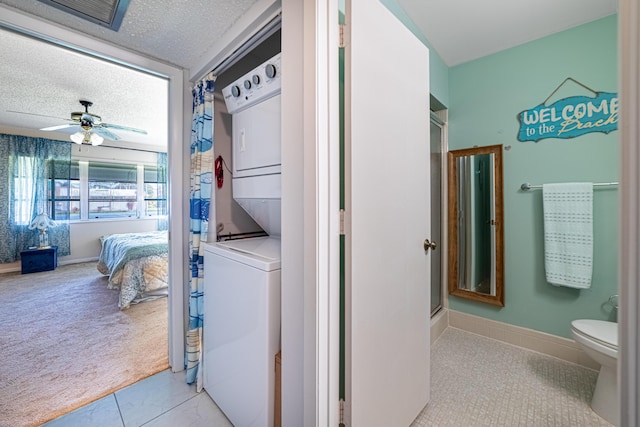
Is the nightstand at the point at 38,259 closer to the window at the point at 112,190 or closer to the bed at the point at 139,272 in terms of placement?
the window at the point at 112,190

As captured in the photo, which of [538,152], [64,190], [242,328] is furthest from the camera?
[64,190]

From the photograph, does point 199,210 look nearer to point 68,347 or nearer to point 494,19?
point 68,347

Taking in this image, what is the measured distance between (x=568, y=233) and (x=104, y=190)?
7.24 metres

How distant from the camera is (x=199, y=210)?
5.66 ft

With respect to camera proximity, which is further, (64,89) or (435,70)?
(64,89)

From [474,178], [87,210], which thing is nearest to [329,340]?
[474,178]

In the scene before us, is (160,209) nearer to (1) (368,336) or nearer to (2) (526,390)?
(1) (368,336)

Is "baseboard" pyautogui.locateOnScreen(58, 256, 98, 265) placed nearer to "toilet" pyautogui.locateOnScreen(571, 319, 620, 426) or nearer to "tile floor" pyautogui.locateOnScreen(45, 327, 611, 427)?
"tile floor" pyautogui.locateOnScreen(45, 327, 611, 427)

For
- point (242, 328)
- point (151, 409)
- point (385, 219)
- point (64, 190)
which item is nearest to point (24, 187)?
point (64, 190)

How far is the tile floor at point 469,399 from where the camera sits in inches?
55.4

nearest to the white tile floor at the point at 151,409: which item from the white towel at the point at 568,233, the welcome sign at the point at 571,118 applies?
the white towel at the point at 568,233

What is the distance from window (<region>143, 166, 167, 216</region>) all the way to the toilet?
7.06 meters

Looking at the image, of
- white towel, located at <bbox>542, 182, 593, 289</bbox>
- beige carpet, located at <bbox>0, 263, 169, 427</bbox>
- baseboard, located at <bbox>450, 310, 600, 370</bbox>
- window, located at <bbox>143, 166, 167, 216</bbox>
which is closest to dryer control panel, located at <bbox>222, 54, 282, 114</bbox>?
beige carpet, located at <bbox>0, 263, 169, 427</bbox>

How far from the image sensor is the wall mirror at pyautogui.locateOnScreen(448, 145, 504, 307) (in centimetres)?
219
